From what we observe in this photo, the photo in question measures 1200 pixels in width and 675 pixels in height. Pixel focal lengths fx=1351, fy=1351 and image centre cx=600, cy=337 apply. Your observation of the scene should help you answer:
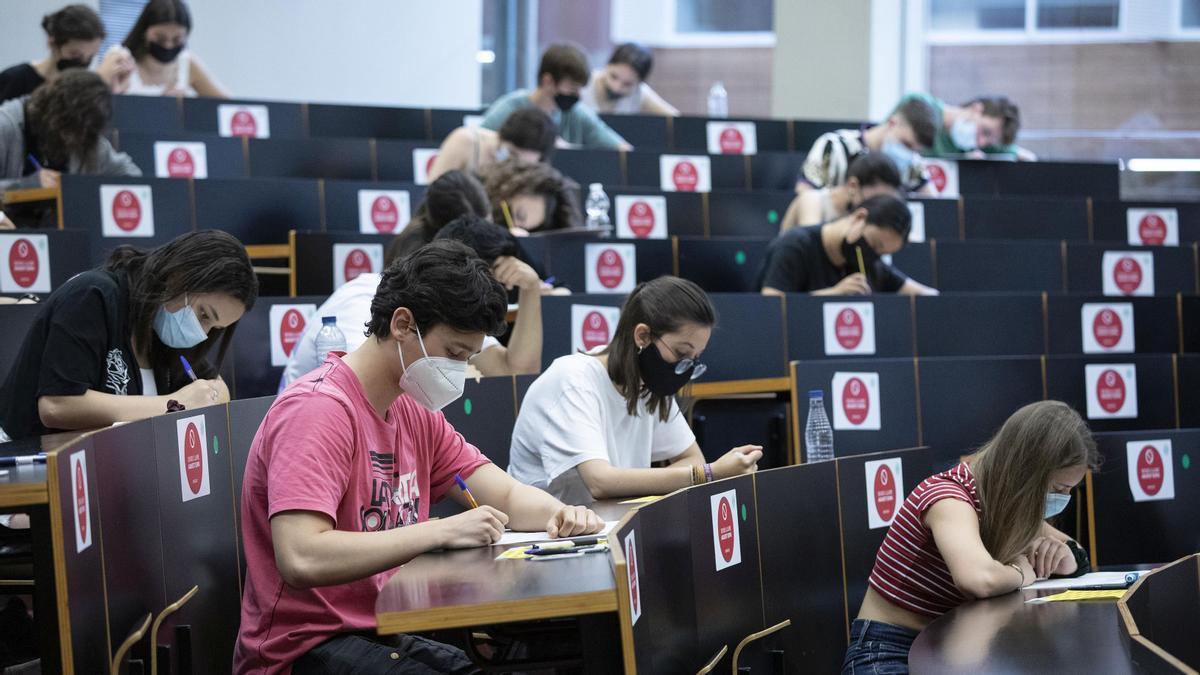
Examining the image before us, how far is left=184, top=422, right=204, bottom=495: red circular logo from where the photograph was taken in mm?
2617

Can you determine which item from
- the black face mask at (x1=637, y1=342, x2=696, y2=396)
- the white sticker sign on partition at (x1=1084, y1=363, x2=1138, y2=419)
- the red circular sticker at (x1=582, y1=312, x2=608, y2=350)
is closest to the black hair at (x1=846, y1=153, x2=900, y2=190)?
the white sticker sign on partition at (x1=1084, y1=363, x2=1138, y2=419)

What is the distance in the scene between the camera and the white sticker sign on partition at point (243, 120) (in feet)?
20.8

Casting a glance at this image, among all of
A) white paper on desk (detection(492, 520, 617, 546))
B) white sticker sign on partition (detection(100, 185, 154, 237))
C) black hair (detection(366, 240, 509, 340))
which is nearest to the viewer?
black hair (detection(366, 240, 509, 340))

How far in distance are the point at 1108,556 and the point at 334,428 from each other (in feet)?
8.26

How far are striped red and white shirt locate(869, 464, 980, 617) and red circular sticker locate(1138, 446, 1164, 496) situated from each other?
120 cm

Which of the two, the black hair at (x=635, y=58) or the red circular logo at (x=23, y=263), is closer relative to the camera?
the red circular logo at (x=23, y=263)

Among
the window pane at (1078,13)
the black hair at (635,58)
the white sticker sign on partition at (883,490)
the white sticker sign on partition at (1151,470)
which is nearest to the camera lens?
the white sticker sign on partition at (883,490)

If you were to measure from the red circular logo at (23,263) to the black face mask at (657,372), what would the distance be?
197 centimetres

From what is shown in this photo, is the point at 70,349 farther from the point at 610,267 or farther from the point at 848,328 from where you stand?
the point at 848,328

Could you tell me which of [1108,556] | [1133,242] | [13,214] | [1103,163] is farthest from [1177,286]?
[13,214]

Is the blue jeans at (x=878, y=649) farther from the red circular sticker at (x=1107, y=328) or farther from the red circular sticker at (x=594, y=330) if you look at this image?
the red circular sticker at (x=1107, y=328)

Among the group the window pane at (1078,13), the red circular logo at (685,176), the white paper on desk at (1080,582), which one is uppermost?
the window pane at (1078,13)

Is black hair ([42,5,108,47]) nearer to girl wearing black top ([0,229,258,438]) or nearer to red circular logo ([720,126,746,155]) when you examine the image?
girl wearing black top ([0,229,258,438])

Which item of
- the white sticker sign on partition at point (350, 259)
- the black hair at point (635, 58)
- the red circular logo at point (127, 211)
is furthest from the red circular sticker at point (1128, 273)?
the red circular logo at point (127, 211)
